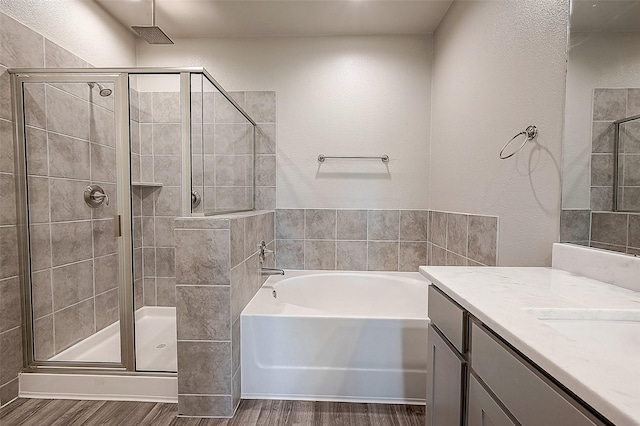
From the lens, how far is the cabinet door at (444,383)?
0.89m

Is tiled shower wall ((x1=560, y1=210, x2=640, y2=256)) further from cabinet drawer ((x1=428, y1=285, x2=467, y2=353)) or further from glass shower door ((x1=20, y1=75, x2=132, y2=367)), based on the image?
glass shower door ((x1=20, y1=75, x2=132, y2=367))

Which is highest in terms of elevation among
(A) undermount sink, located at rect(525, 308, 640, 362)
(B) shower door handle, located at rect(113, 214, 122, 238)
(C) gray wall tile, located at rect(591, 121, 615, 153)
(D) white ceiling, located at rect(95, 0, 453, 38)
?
(D) white ceiling, located at rect(95, 0, 453, 38)

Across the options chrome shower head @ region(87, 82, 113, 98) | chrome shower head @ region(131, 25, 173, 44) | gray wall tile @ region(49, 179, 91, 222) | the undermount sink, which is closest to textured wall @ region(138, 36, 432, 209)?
chrome shower head @ region(131, 25, 173, 44)

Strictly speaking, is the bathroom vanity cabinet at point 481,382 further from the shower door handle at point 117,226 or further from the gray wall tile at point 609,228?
the shower door handle at point 117,226

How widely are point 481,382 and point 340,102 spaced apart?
7.81ft

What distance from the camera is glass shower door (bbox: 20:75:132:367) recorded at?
1.76 metres

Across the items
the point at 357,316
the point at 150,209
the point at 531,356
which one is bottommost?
the point at 357,316

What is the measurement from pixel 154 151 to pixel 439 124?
236 centimetres

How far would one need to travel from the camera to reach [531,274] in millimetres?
1149

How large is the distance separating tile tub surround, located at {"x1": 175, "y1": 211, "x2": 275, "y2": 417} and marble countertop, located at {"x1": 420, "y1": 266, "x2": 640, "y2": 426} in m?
1.01

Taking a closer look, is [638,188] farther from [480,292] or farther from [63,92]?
[63,92]

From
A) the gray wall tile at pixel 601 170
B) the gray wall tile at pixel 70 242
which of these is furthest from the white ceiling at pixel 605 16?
the gray wall tile at pixel 70 242

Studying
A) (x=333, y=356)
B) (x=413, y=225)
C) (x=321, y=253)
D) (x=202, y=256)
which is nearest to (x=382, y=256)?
(x=413, y=225)

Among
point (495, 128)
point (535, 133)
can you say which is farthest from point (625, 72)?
point (495, 128)
